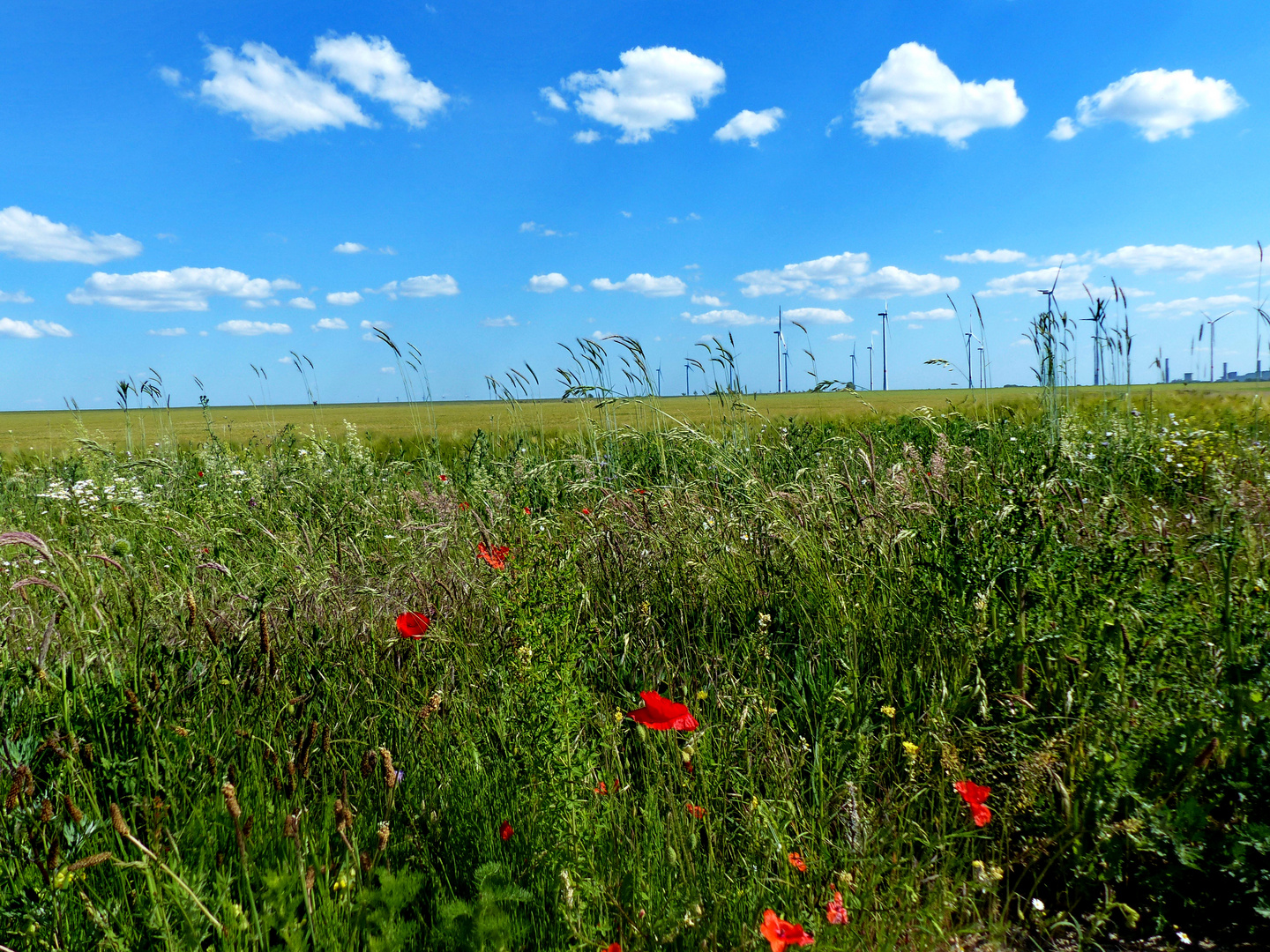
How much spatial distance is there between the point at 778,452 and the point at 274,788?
422 centimetres

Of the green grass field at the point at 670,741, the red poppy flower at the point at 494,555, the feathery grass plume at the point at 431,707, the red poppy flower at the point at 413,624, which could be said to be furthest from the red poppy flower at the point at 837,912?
the red poppy flower at the point at 494,555

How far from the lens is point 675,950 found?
1296 millimetres

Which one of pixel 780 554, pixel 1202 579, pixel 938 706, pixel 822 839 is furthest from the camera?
pixel 780 554

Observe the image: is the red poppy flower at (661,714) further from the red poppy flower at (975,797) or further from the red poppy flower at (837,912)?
the red poppy flower at (975,797)

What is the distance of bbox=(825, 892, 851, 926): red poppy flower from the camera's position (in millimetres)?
1267

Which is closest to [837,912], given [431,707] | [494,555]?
[431,707]

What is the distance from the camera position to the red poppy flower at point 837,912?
4.16 ft

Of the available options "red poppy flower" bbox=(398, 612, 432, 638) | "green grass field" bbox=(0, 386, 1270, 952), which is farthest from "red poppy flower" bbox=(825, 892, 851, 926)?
"red poppy flower" bbox=(398, 612, 432, 638)

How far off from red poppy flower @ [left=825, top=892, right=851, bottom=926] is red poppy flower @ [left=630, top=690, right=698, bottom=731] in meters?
0.40

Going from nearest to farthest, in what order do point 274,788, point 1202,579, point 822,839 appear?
1. point 822,839
2. point 274,788
3. point 1202,579

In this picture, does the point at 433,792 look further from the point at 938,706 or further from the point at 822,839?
the point at 938,706

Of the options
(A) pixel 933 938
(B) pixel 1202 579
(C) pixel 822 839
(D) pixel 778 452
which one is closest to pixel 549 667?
(C) pixel 822 839

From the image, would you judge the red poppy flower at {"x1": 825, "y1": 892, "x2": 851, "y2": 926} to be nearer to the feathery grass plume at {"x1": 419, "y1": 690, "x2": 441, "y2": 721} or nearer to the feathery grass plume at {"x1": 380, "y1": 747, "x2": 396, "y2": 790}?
the feathery grass plume at {"x1": 380, "y1": 747, "x2": 396, "y2": 790}

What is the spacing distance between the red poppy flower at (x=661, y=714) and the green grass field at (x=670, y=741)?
0.06 ft
